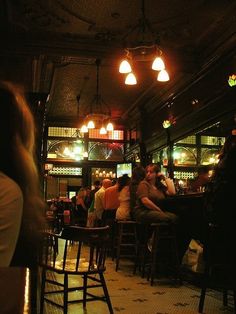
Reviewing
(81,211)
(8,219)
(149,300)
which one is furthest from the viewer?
(81,211)

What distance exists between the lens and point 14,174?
4.56 ft

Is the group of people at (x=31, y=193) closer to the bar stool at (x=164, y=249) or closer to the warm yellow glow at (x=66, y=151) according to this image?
the bar stool at (x=164, y=249)

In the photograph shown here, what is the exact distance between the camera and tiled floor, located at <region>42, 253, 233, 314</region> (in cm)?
380

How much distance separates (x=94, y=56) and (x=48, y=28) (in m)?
1.09

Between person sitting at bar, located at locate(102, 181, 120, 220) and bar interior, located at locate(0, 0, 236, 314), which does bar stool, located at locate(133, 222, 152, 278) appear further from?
person sitting at bar, located at locate(102, 181, 120, 220)

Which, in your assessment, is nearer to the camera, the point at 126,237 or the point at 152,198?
the point at 152,198

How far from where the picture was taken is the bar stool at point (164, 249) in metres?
4.95

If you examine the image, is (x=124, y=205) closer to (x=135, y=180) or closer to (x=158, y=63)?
(x=135, y=180)

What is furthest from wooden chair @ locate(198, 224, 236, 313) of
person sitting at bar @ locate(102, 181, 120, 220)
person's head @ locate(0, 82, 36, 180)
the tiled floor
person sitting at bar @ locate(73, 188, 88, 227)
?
person sitting at bar @ locate(73, 188, 88, 227)

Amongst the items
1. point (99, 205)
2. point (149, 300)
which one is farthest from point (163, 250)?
point (99, 205)

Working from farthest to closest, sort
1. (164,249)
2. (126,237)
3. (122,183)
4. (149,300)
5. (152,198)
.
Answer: (122,183), (126,237), (152,198), (164,249), (149,300)

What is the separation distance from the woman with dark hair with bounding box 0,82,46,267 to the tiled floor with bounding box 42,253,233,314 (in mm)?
A: 2614

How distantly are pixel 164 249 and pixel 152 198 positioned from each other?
75 cm

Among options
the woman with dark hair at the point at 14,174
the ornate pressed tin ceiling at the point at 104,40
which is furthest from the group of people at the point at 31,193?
the ornate pressed tin ceiling at the point at 104,40
